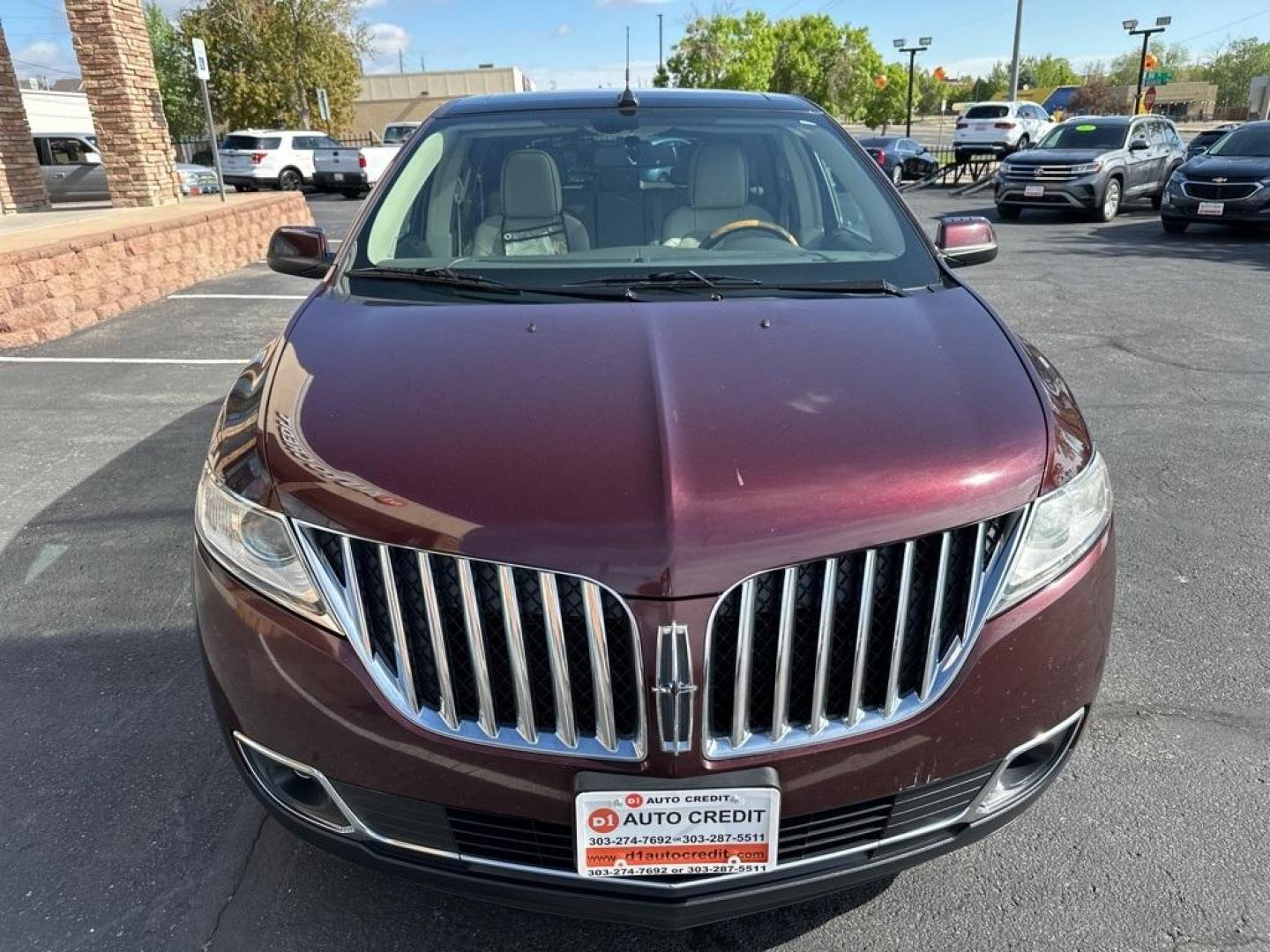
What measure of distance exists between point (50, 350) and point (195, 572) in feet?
22.8

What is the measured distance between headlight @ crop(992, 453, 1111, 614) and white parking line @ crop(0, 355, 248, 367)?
6577 millimetres

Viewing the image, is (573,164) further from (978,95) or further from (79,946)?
(978,95)

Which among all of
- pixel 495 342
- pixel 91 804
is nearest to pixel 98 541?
pixel 91 804

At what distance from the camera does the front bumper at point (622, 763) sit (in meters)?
1.65

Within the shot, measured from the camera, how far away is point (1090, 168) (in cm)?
1566

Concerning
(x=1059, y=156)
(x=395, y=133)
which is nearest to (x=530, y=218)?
(x=1059, y=156)

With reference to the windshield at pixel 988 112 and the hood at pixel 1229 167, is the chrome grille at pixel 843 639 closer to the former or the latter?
the hood at pixel 1229 167

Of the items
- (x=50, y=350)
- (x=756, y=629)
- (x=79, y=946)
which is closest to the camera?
(x=756, y=629)

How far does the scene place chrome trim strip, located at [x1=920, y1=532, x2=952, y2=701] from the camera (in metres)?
1.69

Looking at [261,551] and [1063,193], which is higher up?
[261,551]

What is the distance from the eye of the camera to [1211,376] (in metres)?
6.57

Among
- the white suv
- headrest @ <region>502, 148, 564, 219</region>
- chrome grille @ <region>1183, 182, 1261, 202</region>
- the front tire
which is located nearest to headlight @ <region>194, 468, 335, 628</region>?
headrest @ <region>502, 148, 564, 219</region>

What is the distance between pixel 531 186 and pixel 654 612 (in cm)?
209

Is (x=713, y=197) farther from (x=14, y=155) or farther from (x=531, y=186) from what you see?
(x=14, y=155)
